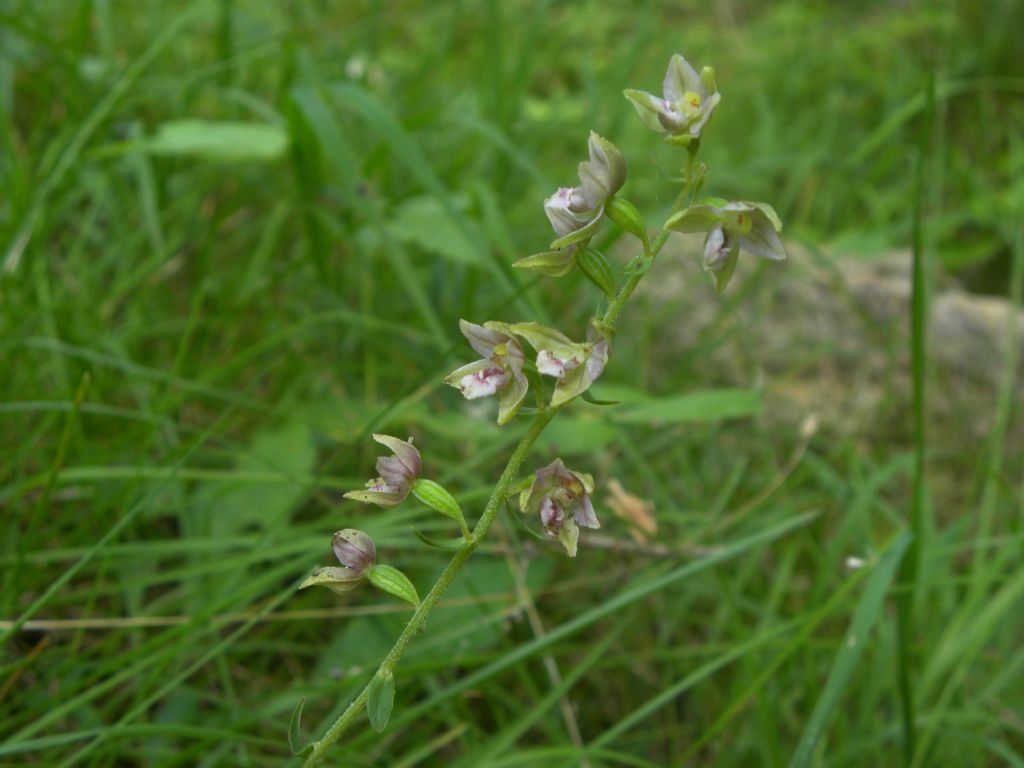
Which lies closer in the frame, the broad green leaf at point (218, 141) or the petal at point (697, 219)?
the petal at point (697, 219)

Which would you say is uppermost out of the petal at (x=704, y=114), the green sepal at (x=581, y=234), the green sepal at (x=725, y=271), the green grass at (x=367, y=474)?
the petal at (x=704, y=114)

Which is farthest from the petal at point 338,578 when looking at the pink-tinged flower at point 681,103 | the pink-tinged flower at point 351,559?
the pink-tinged flower at point 681,103

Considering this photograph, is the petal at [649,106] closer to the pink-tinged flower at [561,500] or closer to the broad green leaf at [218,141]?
the pink-tinged flower at [561,500]

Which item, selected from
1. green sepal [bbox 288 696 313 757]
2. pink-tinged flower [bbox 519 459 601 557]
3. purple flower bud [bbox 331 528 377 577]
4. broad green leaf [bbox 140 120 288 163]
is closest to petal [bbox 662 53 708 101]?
pink-tinged flower [bbox 519 459 601 557]

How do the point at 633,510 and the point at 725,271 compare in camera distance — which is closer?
the point at 725,271

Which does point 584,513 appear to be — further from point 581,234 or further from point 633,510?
point 633,510

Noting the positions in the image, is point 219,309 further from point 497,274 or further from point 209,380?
point 497,274

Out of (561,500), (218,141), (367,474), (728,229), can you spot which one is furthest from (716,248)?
(218,141)

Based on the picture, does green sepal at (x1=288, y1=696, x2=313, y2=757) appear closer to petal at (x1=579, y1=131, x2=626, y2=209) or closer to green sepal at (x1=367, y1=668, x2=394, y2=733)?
green sepal at (x1=367, y1=668, x2=394, y2=733)
